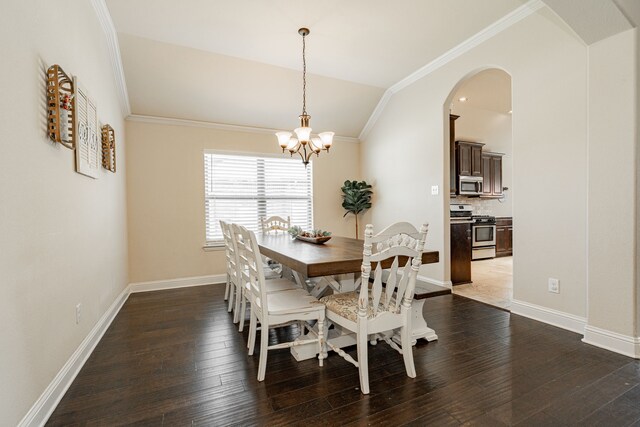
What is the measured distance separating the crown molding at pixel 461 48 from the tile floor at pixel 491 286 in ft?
9.63

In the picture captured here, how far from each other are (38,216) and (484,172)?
7.13 metres

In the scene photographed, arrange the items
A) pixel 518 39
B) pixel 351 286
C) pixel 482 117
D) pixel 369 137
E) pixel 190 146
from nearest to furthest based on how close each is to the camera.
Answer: pixel 351 286 → pixel 518 39 → pixel 190 146 → pixel 369 137 → pixel 482 117

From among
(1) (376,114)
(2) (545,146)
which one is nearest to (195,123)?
(1) (376,114)

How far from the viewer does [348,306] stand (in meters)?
2.03

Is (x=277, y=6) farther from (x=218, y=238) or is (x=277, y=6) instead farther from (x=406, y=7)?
(x=218, y=238)

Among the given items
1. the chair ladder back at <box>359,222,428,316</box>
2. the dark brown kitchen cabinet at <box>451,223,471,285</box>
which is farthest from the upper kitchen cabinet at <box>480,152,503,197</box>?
the chair ladder back at <box>359,222,428,316</box>

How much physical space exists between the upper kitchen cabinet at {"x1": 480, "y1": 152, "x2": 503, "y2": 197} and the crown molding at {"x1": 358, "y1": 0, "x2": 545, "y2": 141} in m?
2.97

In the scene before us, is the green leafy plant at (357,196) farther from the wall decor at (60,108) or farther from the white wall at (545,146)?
the wall decor at (60,108)

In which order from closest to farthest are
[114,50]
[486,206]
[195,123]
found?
1. [114,50]
2. [195,123]
3. [486,206]

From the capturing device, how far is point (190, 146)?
452 centimetres

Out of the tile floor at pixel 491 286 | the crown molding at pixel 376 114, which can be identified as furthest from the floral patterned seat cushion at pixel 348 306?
the crown molding at pixel 376 114

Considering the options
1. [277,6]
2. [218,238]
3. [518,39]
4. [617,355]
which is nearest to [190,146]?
[218,238]

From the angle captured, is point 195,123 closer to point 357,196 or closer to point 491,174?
point 357,196

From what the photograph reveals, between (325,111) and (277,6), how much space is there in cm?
218
